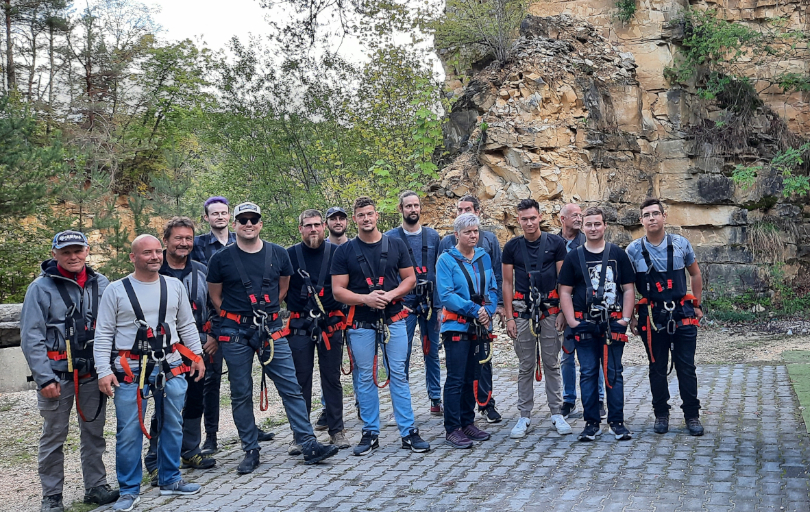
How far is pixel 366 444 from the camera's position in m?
6.20

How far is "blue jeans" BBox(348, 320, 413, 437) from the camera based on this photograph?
614 centimetres

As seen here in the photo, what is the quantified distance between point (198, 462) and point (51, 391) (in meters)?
1.53

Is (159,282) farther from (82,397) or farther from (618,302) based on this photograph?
(618,302)

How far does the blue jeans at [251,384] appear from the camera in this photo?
18.9 feet

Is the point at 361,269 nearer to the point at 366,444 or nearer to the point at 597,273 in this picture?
the point at 366,444

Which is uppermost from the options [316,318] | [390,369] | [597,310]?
[316,318]

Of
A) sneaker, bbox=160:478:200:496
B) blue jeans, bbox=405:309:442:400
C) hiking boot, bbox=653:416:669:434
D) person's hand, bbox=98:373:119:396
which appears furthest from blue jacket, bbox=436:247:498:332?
person's hand, bbox=98:373:119:396

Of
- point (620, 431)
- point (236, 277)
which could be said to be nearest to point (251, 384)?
point (236, 277)

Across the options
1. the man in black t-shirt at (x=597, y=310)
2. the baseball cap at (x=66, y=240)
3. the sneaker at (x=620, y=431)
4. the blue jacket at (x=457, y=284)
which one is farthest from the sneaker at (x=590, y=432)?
the baseball cap at (x=66, y=240)

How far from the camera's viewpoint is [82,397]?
5.24 meters

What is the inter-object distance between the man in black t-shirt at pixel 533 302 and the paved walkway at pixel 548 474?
0.39 metres

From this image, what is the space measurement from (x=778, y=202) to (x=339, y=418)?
41.4 ft

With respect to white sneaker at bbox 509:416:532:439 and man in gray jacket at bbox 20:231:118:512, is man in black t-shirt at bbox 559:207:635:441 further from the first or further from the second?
man in gray jacket at bbox 20:231:118:512

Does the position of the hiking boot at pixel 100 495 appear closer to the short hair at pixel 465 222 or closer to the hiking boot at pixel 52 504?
the hiking boot at pixel 52 504
